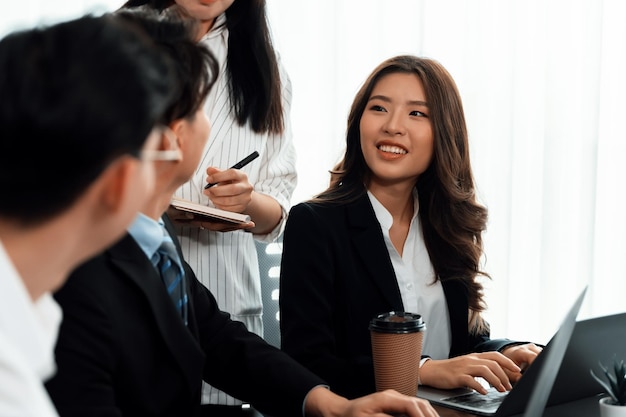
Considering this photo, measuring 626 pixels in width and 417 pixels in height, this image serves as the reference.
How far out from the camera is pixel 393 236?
2031 millimetres

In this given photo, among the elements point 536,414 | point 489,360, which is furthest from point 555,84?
point 536,414

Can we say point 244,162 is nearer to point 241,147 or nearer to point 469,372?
point 241,147

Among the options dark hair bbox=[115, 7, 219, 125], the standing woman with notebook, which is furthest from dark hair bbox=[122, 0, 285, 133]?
dark hair bbox=[115, 7, 219, 125]

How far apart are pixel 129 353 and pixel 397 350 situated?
0.44 meters

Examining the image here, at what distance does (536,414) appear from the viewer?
120 centimetres

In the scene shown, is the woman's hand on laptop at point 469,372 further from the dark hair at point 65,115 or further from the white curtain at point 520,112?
the white curtain at point 520,112

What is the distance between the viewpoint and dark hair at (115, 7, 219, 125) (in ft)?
3.93

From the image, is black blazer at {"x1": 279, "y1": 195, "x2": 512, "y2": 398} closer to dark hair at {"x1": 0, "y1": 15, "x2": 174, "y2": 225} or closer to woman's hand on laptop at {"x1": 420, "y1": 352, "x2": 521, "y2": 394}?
woman's hand on laptop at {"x1": 420, "y1": 352, "x2": 521, "y2": 394}

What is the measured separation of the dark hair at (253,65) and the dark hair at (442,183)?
20 cm

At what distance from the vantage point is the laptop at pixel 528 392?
3.81 feet

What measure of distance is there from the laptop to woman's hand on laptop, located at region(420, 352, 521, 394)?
0.02 metres

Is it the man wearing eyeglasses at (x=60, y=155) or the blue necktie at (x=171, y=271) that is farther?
the blue necktie at (x=171, y=271)

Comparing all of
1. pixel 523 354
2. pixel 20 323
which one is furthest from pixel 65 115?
pixel 523 354

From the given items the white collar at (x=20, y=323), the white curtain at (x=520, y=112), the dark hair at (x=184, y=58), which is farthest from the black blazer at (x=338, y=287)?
the white curtain at (x=520, y=112)
